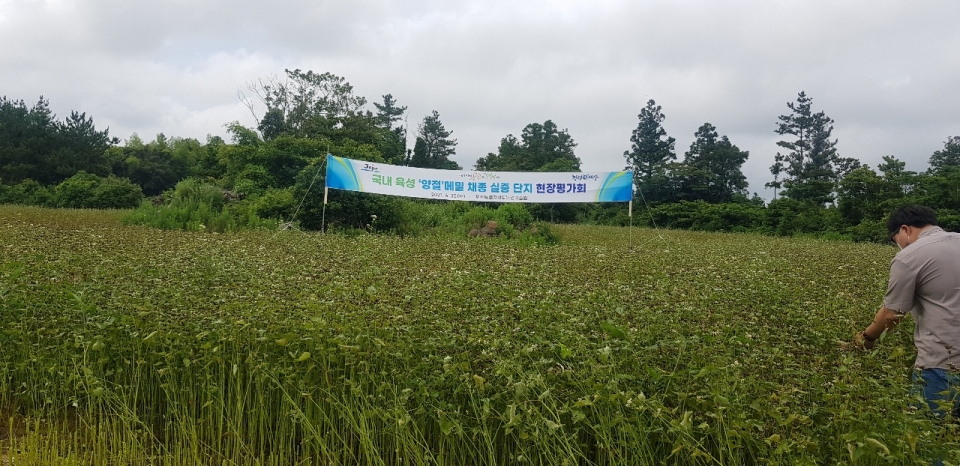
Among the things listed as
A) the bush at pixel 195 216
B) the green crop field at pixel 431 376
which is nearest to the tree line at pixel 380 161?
the bush at pixel 195 216

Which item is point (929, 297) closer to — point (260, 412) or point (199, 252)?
point (260, 412)

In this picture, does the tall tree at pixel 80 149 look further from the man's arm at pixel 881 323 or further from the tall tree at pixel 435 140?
the man's arm at pixel 881 323

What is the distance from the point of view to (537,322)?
3.78 metres

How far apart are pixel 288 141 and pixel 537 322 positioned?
2134 centimetres

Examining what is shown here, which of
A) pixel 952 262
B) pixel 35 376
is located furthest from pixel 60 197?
pixel 952 262

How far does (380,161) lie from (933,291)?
Result: 19.6 meters

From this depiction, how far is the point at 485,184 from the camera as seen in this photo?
13.0 metres

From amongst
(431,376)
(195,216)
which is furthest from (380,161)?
(431,376)

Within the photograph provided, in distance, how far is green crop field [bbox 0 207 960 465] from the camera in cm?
267

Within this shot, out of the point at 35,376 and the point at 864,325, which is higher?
the point at 864,325

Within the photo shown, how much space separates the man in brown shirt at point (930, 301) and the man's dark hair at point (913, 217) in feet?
0.15

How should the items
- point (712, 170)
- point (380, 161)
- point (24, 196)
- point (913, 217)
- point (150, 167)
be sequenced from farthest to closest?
point (150, 167) < point (712, 170) < point (24, 196) < point (380, 161) < point (913, 217)

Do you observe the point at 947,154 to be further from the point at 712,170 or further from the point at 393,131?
the point at 393,131

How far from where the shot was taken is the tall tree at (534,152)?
134 feet
